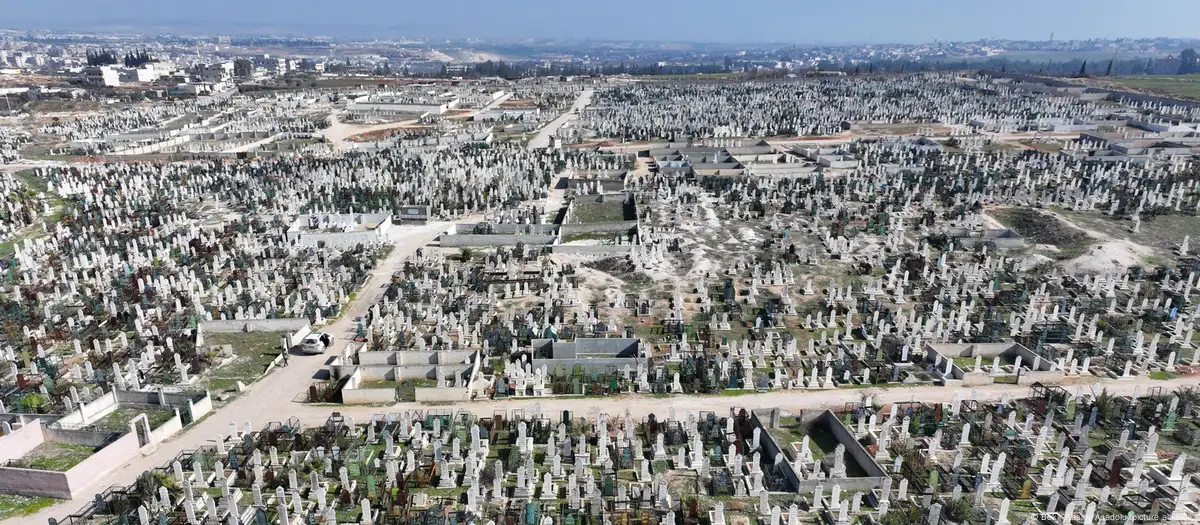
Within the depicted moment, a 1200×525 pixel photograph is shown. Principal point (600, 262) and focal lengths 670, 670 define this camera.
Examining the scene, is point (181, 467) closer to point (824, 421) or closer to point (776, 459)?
point (776, 459)

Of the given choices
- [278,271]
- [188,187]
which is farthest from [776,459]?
[188,187]

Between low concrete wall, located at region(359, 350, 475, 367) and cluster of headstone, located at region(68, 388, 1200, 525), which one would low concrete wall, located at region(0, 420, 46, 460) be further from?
low concrete wall, located at region(359, 350, 475, 367)

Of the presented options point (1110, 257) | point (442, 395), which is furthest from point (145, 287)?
point (1110, 257)

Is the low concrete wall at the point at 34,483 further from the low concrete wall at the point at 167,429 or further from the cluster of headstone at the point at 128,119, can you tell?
the cluster of headstone at the point at 128,119

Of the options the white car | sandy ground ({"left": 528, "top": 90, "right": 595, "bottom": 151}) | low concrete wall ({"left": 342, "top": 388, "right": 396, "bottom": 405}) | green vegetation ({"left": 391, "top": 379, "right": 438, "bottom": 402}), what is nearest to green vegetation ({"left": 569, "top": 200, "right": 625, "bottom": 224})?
the white car

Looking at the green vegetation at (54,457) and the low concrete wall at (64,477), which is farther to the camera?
the green vegetation at (54,457)

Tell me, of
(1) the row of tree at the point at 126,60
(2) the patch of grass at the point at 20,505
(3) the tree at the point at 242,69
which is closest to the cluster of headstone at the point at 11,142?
(2) the patch of grass at the point at 20,505

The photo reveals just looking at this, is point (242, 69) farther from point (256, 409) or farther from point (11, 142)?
point (256, 409)
